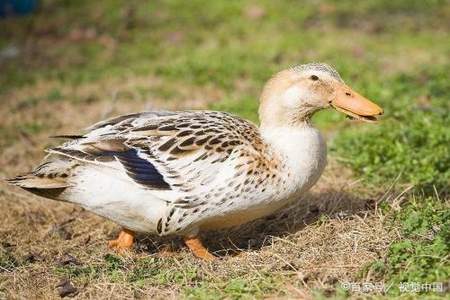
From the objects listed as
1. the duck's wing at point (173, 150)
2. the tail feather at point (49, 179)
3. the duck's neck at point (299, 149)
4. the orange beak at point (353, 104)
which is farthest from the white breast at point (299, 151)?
the tail feather at point (49, 179)

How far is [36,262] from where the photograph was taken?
16.5ft

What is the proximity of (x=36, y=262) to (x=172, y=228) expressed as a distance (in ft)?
3.10

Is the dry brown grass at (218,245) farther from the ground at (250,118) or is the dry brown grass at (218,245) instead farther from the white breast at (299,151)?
the white breast at (299,151)

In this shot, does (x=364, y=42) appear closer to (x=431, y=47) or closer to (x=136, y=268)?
(x=431, y=47)

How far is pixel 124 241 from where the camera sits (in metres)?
5.36

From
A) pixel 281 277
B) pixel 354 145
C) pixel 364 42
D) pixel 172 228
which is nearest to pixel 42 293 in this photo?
pixel 172 228

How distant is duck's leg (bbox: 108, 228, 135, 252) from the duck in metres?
0.24

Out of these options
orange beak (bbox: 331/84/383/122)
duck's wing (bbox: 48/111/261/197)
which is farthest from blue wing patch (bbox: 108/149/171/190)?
orange beak (bbox: 331/84/383/122)

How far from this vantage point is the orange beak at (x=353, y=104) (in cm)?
493

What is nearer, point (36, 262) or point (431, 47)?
point (36, 262)

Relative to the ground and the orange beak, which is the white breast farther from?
the ground

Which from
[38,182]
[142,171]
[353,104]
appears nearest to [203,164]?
[142,171]

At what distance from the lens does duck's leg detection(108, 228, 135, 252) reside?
210 inches

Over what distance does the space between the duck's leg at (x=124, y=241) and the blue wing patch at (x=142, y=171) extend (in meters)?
0.68
